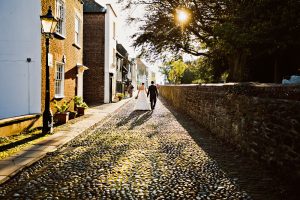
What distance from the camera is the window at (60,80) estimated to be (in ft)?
46.4

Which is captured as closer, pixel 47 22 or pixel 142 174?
pixel 142 174

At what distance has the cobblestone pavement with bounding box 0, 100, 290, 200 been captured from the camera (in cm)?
454

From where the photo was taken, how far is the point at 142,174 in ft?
18.0

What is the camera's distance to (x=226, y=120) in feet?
28.7

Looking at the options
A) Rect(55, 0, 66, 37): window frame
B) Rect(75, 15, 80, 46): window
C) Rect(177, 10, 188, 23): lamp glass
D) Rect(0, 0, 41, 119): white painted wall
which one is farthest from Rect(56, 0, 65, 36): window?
Rect(177, 10, 188, 23): lamp glass

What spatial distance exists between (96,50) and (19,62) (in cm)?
1503

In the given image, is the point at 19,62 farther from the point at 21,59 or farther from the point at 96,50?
the point at 96,50

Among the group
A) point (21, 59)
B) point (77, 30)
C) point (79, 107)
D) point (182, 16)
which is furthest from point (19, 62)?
point (182, 16)

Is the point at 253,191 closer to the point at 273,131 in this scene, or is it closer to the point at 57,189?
the point at 273,131

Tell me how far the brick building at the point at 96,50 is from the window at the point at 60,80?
11.8 meters

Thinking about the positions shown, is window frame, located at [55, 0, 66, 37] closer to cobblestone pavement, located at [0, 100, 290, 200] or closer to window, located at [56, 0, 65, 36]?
window, located at [56, 0, 65, 36]

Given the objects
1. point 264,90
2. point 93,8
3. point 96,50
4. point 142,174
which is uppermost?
point 93,8

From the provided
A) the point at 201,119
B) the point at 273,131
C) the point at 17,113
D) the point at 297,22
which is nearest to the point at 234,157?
the point at 273,131

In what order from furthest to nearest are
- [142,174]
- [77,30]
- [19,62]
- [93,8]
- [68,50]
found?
1. [93,8]
2. [77,30]
3. [68,50]
4. [19,62]
5. [142,174]
